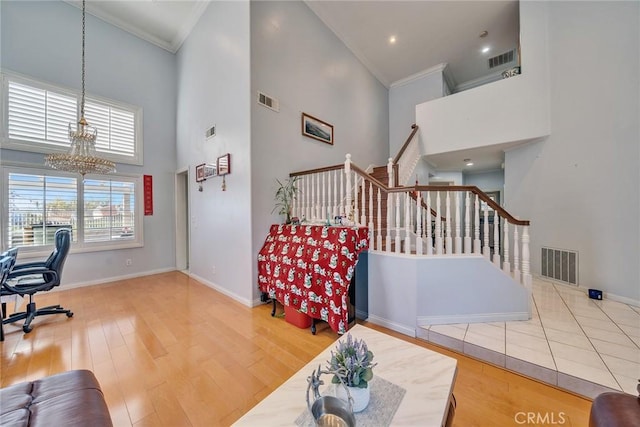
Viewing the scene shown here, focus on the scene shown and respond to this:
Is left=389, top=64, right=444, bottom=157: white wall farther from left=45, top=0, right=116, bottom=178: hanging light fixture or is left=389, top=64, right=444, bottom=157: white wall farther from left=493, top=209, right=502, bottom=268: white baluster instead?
left=45, top=0, right=116, bottom=178: hanging light fixture

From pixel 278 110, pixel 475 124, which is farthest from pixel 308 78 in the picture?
pixel 475 124

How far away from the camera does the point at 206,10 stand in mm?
4305

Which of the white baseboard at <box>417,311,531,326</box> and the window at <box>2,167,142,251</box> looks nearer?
the white baseboard at <box>417,311,531,326</box>

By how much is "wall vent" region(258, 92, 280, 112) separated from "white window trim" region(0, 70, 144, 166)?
3272 millimetres

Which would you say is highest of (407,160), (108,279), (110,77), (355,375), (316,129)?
(110,77)

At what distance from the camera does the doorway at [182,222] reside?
534 centimetres

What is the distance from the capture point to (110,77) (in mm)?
4566

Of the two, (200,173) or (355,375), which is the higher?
(200,173)

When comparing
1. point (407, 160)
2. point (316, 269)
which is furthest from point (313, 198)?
point (407, 160)

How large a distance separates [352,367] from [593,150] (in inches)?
193

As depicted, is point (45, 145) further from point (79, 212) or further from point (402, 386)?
point (402, 386)

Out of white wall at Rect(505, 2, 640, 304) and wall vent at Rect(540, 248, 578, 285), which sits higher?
white wall at Rect(505, 2, 640, 304)

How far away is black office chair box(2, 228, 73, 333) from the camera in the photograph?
2659 mm

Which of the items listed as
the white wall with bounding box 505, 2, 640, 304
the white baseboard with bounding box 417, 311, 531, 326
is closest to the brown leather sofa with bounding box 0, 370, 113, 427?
the white baseboard with bounding box 417, 311, 531, 326
